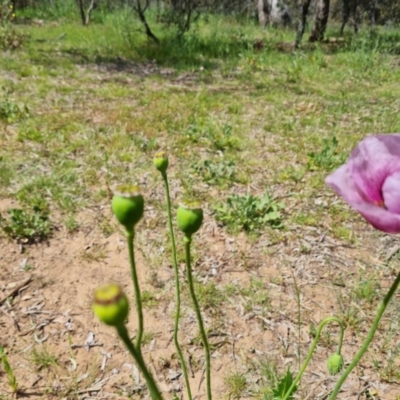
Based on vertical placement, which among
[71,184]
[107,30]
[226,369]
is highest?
[107,30]

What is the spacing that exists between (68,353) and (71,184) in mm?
1581

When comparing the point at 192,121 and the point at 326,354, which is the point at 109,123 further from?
the point at 326,354

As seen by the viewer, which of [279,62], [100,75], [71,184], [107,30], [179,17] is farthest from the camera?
[107,30]

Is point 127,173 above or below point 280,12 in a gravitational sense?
below

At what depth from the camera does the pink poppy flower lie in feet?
2.57

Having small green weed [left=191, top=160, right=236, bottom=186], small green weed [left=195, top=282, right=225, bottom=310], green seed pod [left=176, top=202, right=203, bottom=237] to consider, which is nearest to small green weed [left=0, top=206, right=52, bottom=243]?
small green weed [left=195, top=282, right=225, bottom=310]

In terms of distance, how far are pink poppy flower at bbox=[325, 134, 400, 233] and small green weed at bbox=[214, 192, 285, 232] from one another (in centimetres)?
205

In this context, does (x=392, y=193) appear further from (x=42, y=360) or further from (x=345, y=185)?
(x=42, y=360)

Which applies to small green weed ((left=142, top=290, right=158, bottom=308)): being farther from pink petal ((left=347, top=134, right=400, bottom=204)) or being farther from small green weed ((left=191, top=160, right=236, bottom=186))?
pink petal ((left=347, top=134, right=400, bottom=204))

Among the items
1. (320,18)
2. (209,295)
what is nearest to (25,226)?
(209,295)

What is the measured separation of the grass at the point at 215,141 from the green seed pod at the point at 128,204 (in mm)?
1406

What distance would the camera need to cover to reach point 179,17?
826cm

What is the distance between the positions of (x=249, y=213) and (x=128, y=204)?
2.29 metres

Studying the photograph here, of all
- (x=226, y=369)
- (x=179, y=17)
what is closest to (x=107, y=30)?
(x=179, y=17)
